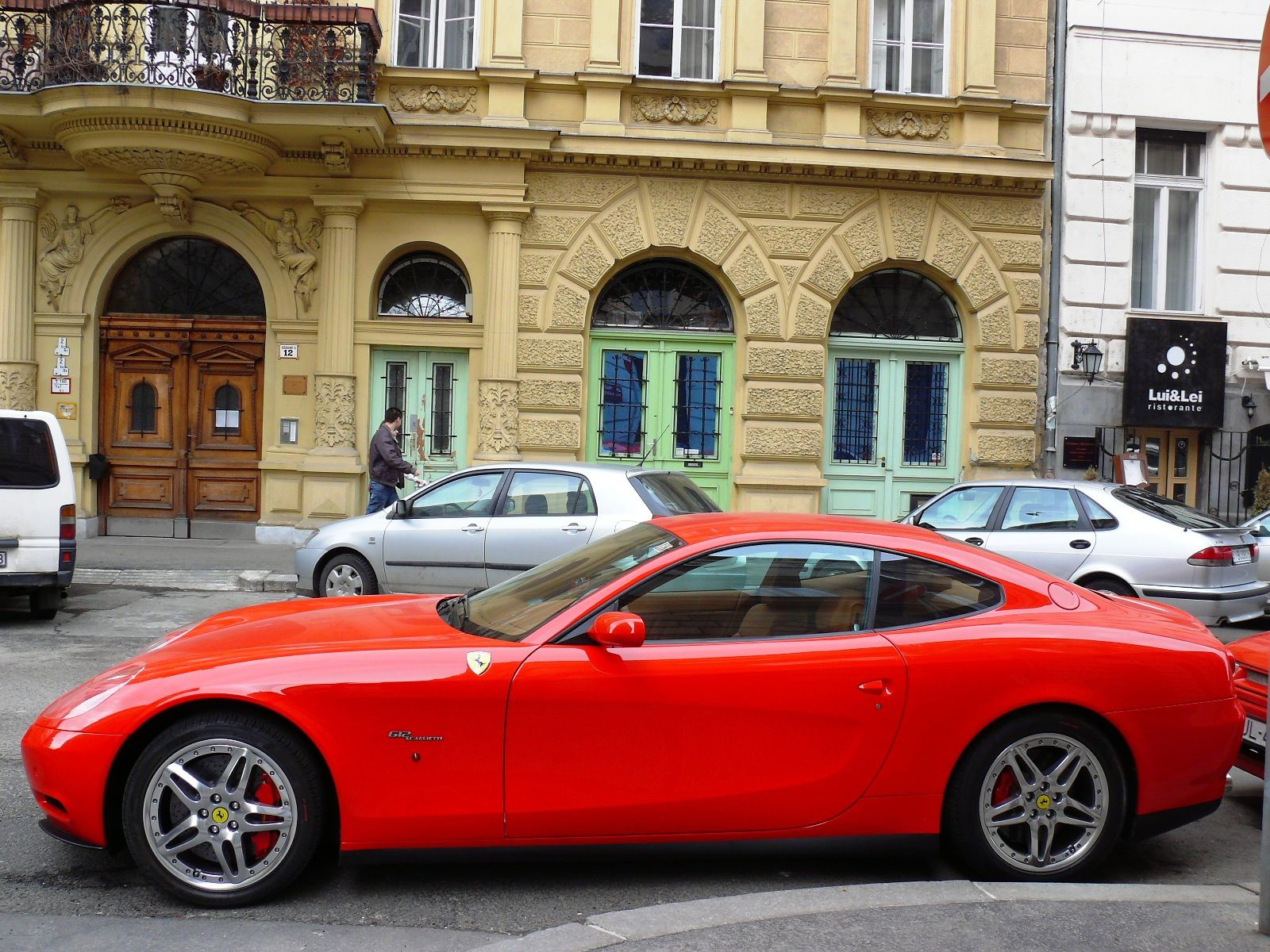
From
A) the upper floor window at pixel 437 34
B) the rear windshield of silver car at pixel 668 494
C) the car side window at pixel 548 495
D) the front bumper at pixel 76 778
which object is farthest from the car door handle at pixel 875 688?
the upper floor window at pixel 437 34

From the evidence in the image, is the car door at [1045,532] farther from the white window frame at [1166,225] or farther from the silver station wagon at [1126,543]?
the white window frame at [1166,225]

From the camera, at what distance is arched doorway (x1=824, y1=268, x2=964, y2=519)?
16.4 meters

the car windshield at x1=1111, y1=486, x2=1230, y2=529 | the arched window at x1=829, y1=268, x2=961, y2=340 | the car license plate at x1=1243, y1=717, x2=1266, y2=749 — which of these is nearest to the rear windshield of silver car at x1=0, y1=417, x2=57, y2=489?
the car license plate at x1=1243, y1=717, x2=1266, y2=749

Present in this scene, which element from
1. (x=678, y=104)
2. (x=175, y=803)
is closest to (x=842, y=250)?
(x=678, y=104)

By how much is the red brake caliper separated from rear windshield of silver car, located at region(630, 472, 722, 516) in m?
6.00

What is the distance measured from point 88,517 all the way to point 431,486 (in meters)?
7.38

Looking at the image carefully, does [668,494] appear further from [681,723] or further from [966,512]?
[681,723]

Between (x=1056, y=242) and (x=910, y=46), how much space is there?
339 centimetres

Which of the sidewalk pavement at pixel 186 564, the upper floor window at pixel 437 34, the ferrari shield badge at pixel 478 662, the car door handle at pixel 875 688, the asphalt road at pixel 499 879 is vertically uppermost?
the upper floor window at pixel 437 34

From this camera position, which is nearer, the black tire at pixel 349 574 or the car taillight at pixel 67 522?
the car taillight at pixel 67 522

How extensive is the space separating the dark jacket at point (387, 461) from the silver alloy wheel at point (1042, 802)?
9.97 meters

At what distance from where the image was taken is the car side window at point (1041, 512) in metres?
10.2

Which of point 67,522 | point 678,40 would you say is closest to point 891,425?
point 678,40

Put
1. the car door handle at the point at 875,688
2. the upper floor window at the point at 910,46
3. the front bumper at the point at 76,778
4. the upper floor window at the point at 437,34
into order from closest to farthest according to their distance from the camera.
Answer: the front bumper at the point at 76,778
the car door handle at the point at 875,688
the upper floor window at the point at 437,34
the upper floor window at the point at 910,46
